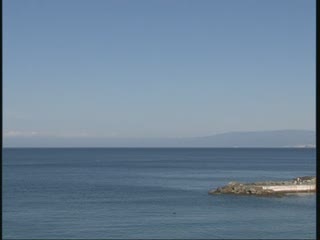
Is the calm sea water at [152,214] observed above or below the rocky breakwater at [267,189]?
below

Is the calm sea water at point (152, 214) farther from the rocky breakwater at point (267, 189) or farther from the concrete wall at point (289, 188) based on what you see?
the concrete wall at point (289, 188)

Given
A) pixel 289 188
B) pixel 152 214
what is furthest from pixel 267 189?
pixel 152 214

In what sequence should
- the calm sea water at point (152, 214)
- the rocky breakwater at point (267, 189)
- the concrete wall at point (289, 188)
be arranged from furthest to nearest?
the concrete wall at point (289, 188), the rocky breakwater at point (267, 189), the calm sea water at point (152, 214)

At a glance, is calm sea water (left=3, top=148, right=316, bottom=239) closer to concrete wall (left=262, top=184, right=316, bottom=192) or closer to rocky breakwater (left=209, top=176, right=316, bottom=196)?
rocky breakwater (left=209, top=176, right=316, bottom=196)

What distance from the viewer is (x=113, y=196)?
A: 55.6 m

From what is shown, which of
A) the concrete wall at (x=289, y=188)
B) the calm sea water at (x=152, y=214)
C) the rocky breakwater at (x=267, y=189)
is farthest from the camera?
the concrete wall at (x=289, y=188)

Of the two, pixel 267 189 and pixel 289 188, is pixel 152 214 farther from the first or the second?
pixel 289 188

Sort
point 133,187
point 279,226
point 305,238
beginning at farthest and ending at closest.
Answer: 1. point 133,187
2. point 279,226
3. point 305,238

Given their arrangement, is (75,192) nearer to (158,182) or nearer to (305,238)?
(158,182)

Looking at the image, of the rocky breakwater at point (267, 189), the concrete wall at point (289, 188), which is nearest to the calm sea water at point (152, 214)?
the rocky breakwater at point (267, 189)

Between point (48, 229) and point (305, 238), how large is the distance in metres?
16.0

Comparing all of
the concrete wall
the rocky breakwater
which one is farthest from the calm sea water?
the concrete wall

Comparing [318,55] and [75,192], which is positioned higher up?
[318,55]

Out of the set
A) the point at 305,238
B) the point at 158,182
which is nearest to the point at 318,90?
the point at 305,238
